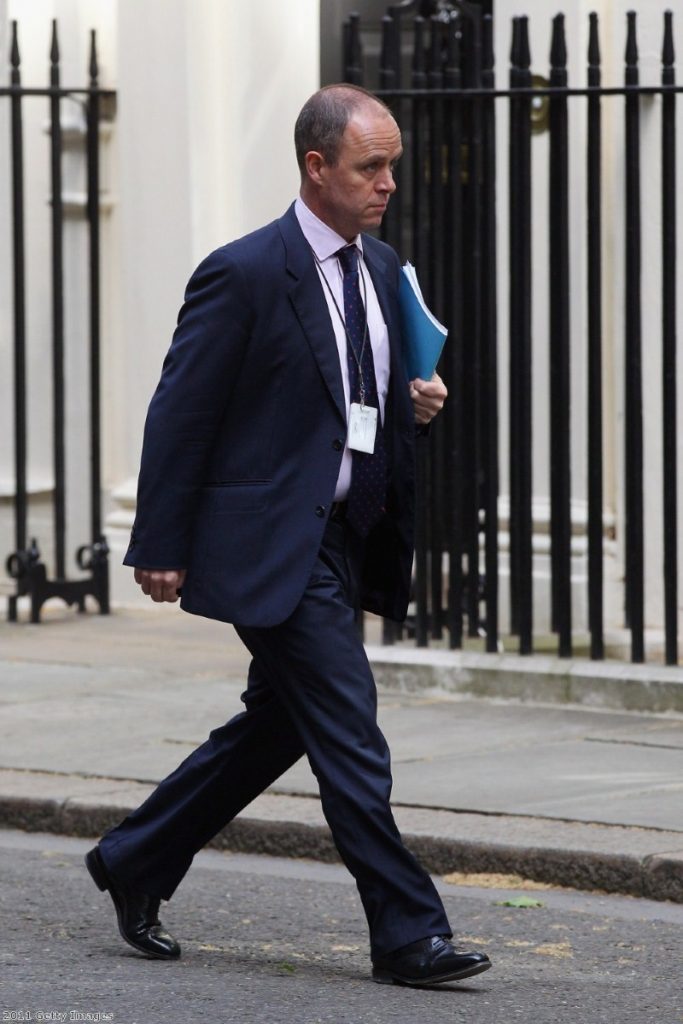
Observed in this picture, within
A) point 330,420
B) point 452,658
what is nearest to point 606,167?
point 452,658

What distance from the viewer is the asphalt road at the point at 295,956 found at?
4.45 meters

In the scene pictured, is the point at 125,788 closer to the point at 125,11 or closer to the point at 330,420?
the point at 330,420

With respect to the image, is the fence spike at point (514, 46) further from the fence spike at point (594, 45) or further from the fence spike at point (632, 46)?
the fence spike at point (632, 46)

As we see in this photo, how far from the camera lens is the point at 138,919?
4949 millimetres

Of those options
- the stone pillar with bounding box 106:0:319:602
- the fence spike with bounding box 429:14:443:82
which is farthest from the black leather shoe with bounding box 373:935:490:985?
the stone pillar with bounding box 106:0:319:602

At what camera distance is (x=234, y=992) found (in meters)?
4.61

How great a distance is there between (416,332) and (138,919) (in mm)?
1431

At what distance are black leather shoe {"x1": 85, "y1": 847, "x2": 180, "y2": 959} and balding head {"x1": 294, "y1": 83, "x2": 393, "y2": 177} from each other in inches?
63.3

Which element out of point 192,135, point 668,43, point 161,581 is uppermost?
point 192,135

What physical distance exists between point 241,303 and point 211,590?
2.00 ft

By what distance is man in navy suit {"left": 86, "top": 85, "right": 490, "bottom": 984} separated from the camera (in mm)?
4582

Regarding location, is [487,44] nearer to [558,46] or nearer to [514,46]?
[514,46]

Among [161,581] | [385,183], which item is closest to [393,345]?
[385,183]

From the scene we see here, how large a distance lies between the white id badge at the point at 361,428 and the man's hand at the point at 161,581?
1.51 feet
